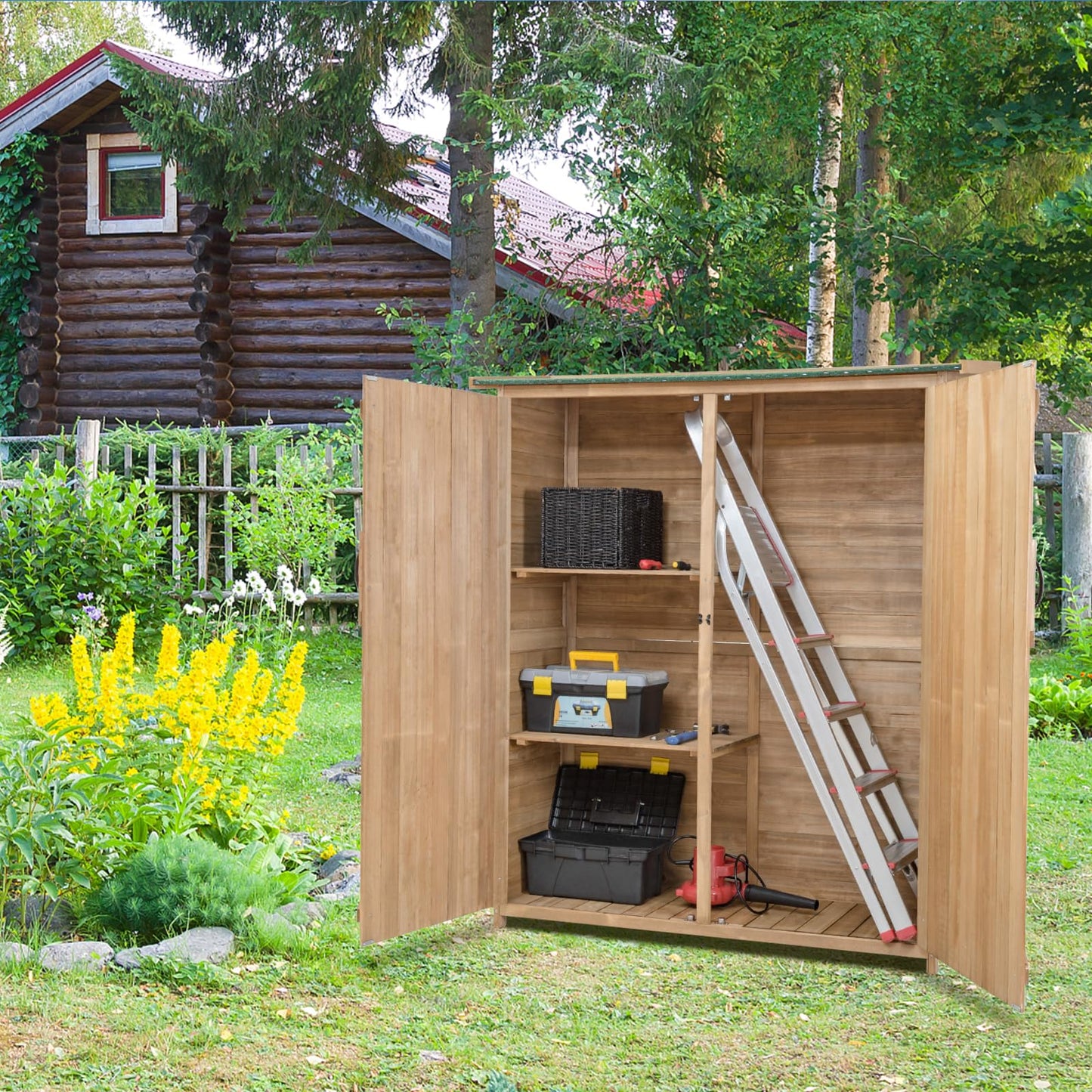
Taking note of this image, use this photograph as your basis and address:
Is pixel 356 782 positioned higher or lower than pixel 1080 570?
lower

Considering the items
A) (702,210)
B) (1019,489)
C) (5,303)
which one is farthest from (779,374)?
(5,303)

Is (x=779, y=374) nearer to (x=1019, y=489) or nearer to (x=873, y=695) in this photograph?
(x=1019, y=489)

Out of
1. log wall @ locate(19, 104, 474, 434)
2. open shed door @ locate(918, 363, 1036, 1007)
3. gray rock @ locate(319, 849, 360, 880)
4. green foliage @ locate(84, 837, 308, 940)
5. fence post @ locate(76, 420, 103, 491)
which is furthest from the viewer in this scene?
log wall @ locate(19, 104, 474, 434)

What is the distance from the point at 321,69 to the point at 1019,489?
7229 mm

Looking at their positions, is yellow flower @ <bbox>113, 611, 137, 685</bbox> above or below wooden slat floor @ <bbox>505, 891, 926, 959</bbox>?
above

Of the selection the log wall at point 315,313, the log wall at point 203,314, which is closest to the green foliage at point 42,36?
the log wall at point 203,314

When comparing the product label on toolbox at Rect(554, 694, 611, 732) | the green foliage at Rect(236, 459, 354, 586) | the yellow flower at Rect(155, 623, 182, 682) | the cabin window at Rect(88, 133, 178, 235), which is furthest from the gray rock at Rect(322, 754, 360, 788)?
the cabin window at Rect(88, 133, 178, 235)

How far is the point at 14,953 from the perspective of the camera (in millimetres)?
4637

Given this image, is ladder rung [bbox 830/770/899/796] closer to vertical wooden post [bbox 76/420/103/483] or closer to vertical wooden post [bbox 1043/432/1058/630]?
vertical wooden post [bbox 1043/432/1058/630]

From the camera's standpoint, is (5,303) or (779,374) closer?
(779,374)

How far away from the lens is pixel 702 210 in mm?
10008

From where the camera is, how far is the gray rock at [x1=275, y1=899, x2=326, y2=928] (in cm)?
517

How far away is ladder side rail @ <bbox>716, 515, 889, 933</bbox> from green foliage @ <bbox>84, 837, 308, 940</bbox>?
1967mm

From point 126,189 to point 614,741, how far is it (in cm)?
1140
